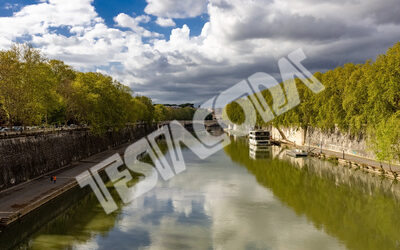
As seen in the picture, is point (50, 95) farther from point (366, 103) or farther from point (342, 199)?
point (366, 103)

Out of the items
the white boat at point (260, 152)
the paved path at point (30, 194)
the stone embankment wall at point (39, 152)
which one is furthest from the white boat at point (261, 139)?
the paved path at point (30, 194)

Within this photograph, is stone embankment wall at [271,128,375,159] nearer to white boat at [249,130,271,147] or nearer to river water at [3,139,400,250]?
white boat at [249,130,271,147]

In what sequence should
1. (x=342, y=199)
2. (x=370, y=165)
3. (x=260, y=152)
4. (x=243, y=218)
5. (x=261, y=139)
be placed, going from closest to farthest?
(x=243, y=218)
(x=342, y=199)
(x=370, y=165)
(x=260, y=152)
(x=261, y=139)

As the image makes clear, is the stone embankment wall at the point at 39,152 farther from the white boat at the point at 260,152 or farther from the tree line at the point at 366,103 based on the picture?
the tree line at the point at 366,103

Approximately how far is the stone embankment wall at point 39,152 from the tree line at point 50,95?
2.47 metres

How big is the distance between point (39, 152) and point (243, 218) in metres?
26.8

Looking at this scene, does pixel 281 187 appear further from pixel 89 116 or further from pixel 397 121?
pixel 89 116

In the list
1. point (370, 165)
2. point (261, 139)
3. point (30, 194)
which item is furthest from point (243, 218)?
point (261, 139)

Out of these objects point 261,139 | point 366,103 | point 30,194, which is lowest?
point 30,194

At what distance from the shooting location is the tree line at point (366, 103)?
38.6 m

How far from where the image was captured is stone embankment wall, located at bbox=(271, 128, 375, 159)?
177ft

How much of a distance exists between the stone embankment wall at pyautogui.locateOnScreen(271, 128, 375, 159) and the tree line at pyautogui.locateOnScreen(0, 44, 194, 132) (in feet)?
134

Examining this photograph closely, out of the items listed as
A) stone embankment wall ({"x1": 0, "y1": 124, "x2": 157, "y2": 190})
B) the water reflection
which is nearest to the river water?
the water reflection

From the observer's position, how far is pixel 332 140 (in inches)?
2591
